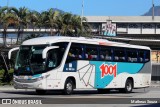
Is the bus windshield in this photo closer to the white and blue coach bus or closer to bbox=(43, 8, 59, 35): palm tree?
the white and blue coach bus

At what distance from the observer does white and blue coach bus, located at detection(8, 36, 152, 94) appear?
23.6 metres

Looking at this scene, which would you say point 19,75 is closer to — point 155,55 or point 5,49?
point 5,49

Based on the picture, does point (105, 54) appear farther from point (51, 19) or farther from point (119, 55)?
point (51, 19)

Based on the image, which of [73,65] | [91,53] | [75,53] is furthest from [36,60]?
[91,53]

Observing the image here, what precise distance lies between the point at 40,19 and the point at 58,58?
83.5ft

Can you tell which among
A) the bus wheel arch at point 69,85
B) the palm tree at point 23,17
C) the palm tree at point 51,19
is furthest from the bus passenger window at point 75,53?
the palm tree at point 51,19

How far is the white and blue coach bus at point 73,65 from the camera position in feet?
77.3

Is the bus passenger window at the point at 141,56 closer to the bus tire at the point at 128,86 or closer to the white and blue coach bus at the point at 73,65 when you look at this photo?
the white and blue coach bus at the point at 73,65

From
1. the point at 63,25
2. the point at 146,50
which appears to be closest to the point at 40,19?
the point at 63,25

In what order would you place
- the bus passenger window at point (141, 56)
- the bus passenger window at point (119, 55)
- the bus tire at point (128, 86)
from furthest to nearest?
the bus passenger window at point (141, 56)
the bus tire at point (128, 86)
the bus passenger window at point (119, 55)

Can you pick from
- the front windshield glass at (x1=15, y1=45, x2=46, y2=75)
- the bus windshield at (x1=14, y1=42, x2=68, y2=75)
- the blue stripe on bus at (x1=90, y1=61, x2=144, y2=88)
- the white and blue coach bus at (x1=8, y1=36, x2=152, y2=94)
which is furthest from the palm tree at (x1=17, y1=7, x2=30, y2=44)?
the bus windshield at (x1=14, y1=42, x2=68, y2=75)

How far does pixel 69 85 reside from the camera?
24.7 metres

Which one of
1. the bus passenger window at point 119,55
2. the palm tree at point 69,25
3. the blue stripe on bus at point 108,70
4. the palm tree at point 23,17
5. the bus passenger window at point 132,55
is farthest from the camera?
the palm tree at point 69,25

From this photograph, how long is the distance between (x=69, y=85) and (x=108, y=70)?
3911 millimetres
